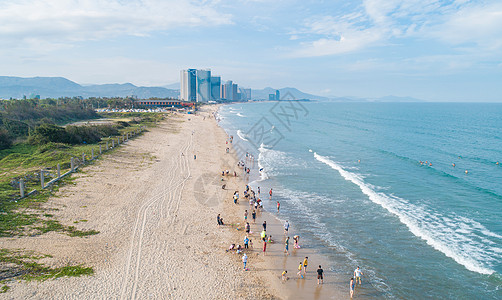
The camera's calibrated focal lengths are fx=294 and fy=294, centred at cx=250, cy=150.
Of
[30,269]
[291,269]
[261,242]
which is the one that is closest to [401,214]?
[261,242]

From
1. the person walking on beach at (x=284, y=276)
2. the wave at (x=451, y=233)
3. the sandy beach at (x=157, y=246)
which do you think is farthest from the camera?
the wave at (x=451, y=233)

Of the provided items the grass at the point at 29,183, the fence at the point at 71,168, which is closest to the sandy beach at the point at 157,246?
the grass at the point at 29,183

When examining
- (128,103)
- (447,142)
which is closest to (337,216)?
(447,142)

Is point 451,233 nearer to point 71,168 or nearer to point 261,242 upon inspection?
point 261,242

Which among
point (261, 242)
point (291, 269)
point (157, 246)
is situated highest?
point (157, 246)

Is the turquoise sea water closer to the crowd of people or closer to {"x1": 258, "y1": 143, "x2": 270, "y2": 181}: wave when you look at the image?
{"x1": 258, "y1": 143, "x2": 270, "y2": 181}: wave

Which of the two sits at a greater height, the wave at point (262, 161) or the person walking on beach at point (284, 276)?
the wave at point (262, 161)

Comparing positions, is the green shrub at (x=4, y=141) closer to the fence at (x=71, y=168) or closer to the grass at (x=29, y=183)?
the grass at (x=29, y=183)
